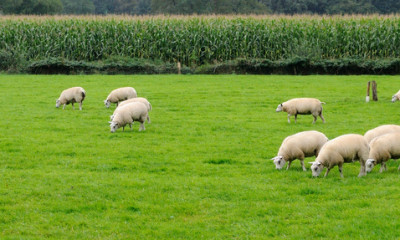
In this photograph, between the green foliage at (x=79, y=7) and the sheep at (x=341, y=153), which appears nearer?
the sheep at (x=341, y=153)

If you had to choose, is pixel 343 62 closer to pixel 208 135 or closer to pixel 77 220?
pixel 208 135

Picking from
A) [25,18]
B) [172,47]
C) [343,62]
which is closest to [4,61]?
[25,18]

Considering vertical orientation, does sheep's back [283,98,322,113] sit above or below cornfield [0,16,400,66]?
below

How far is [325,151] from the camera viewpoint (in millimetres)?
11164

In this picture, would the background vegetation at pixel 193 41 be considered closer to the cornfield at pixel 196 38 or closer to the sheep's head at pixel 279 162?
the cornfield at pixel 196 38

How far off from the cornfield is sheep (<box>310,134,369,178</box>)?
87.2 ft

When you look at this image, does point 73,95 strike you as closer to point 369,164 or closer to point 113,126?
point 113,126

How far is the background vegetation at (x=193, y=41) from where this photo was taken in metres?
37.0

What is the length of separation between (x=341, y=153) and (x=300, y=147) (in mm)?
1067

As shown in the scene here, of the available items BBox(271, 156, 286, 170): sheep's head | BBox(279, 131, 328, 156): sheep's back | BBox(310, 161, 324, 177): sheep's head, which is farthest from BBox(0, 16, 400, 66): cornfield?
BBox(310, 161, 324, 177): sheep's head

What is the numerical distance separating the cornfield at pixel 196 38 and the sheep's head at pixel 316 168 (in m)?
26.8

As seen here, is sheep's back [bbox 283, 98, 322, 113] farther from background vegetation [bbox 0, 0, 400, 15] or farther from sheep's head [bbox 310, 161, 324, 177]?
background vegetation [bbox 0, 0, 400, 15]

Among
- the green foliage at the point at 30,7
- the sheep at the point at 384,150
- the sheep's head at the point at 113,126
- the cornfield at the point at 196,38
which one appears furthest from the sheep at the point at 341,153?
the green foliage at the point at 30,7

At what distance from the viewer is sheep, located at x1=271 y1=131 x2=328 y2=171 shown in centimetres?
1194
